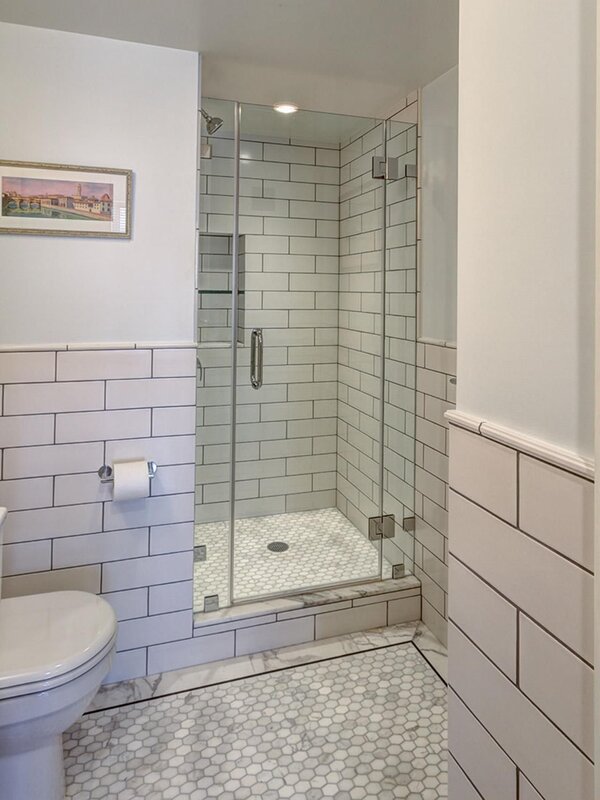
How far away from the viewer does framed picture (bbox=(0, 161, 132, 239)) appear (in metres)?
1.81

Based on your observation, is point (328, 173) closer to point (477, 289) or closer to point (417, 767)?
point (477, 289)

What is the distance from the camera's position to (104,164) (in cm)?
191

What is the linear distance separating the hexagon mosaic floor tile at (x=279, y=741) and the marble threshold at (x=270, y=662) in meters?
0.04

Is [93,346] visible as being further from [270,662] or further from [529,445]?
[529,445]

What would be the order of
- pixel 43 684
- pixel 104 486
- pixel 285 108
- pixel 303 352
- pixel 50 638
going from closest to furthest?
pixel 43 684
pixel 50 638
pixel 104 486
pixel 285 108
pixel 303 352

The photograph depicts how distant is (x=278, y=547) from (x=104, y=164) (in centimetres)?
192

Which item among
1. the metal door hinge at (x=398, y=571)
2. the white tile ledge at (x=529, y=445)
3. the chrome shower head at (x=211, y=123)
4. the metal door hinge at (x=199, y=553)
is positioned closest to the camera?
the white tile ledge at (x=529, y=445)

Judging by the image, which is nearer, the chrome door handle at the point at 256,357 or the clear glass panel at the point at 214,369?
the clear glass panel at the point at 214,369

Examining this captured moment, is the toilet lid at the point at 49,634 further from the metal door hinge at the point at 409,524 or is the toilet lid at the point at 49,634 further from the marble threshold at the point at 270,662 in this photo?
the metal door hinge at the point at 409,524

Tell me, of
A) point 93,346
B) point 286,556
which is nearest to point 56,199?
point 93,346

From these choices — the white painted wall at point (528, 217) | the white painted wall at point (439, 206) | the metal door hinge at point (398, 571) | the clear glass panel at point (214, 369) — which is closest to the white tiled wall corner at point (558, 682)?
the white painted wall at point (528, 217)

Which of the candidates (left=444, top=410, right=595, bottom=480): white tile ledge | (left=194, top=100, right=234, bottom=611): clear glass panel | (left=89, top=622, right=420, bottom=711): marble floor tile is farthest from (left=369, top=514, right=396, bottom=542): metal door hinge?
(left=444, top=410, right=595, bottom=480): white tile ledge

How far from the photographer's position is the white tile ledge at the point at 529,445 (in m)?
0.65

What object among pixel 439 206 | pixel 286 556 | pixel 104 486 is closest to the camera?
pixel 104 486
